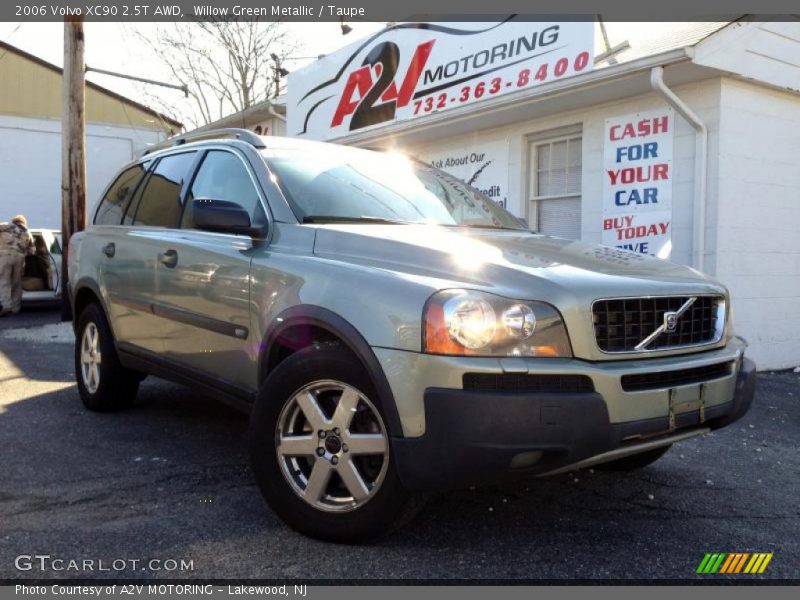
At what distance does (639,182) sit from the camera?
7938 millimetres

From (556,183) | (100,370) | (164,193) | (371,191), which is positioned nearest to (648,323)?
(371,191)

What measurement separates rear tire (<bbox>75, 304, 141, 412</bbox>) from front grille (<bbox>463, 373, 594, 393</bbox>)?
134 inches

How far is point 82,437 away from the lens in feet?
15.7

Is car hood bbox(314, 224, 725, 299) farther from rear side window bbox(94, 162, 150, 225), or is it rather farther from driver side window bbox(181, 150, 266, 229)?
rear side window bbox(94, 162, 150, 225)

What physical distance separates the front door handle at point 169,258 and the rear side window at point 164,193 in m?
0.24

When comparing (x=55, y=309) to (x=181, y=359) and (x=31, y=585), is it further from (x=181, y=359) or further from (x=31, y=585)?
(x=31, y=585)

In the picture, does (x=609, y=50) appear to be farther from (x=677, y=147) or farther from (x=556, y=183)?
(x=556, y=183)

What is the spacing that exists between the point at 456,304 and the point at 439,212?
1.47 m

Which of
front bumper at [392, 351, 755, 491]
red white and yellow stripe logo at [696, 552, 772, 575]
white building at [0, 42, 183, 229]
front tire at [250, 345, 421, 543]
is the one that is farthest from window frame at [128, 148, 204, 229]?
white building at [0, 42, 183, 229]

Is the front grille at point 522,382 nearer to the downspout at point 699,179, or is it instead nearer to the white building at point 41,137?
the downspout at point 699,179

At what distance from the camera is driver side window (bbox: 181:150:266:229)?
154 inches

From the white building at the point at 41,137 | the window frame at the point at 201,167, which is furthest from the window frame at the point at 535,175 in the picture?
the white building at the point at 41,137
